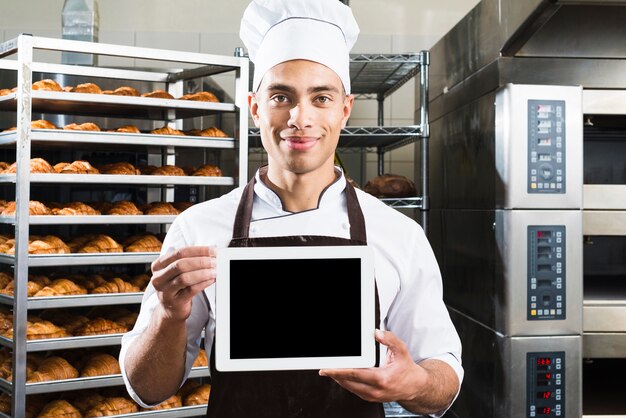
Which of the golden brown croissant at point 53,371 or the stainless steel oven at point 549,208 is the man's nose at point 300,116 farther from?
the golden brown croissant at point 53,371

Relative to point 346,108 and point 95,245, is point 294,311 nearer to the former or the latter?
point 346,108

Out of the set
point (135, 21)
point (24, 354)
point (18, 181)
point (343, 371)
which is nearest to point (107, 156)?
point (18, 181)

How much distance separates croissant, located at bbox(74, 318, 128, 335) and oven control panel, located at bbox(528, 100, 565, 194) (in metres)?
1.52

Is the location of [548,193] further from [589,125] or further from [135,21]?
[135,21]

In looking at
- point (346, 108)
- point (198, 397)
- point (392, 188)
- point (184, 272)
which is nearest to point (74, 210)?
point (198, 397)

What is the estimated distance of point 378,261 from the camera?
1354mm

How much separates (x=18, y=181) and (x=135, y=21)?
1627 mm

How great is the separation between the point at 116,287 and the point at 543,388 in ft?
4.93

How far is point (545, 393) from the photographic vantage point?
2.10 m

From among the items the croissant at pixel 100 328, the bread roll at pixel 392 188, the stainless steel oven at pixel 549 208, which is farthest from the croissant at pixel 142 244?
the stainless steel oven at pixel 549 208

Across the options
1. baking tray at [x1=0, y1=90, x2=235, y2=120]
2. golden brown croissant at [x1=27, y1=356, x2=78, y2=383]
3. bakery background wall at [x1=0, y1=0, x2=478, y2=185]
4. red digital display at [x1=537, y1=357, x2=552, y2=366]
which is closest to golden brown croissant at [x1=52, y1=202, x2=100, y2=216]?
baking tray at [x1=0, y1=90, x2=235, y2=120]

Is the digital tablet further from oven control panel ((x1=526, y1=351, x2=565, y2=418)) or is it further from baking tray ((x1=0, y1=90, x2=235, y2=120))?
baking tray ((x1=0, y1=90, x2=235, y2=120))

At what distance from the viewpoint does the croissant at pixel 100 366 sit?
7.76 feet

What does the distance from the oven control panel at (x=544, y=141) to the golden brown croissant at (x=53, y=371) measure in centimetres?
166
